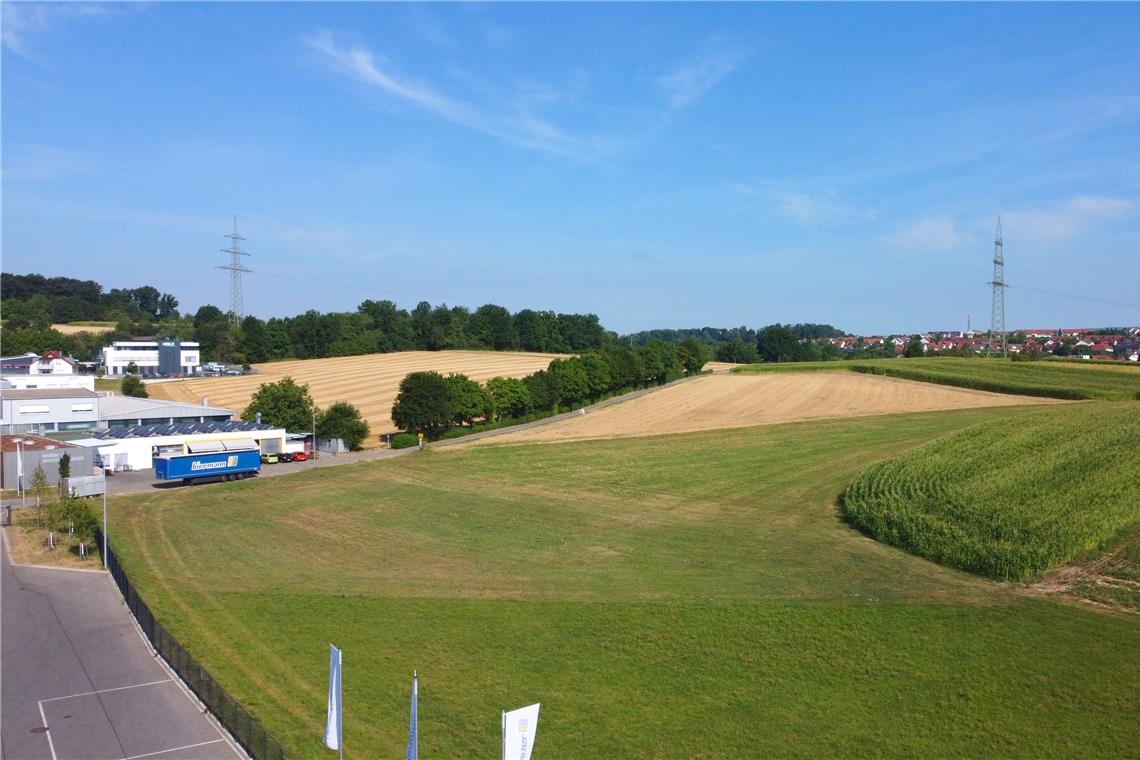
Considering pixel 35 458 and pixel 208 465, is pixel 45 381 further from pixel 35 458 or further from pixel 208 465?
pixel 208 465

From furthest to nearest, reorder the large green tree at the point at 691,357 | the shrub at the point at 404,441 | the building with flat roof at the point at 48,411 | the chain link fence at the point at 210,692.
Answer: the large green tree at the point at 691,357 < the shrub at the point at 404,441 < the building with flat roof at the point at 48,411 < the chain link fence at the point at 210,692

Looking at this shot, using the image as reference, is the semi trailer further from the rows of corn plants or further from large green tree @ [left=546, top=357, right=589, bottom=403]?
the rows of corn plants

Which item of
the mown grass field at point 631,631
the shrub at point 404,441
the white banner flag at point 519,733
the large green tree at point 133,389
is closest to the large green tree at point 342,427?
the shrub at point 404,441

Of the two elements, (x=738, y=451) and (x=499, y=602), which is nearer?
(x=499, y=602)

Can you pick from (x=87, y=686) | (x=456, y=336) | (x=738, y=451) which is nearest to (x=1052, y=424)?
(x=738, y=451)

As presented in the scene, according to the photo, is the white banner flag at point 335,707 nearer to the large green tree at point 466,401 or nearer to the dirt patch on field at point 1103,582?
the dirt patch on field at point 1103,582

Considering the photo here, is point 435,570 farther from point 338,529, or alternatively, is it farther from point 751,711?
point 751,711
